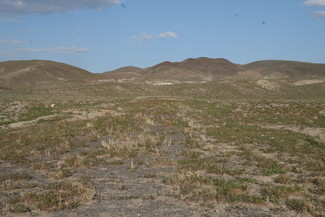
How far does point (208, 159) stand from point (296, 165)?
3.41 metres

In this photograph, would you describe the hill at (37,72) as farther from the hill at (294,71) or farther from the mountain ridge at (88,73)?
the hill at (294,71)

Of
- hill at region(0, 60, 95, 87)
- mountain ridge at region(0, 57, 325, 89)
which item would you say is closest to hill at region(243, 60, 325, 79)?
mountain ridge at region(0, 57, 325, 89)

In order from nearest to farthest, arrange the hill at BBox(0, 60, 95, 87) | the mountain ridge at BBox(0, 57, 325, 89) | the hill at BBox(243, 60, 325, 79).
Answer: the hill at BBox(0, 60, 95, 87) < the mountain ridge at BBox(0, 57, 325, 89) < the hill at BBox(243, 60, 325, 79)

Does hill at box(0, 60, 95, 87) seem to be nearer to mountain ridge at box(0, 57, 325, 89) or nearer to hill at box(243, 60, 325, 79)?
mountain ridge at box(0, 57, 325, 89)

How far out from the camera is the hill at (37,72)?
98.5 m

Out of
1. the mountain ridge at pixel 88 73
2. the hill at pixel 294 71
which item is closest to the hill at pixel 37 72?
the mountain ridge at pixel 88 73

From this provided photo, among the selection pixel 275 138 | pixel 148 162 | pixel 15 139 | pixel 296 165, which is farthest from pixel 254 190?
pixel 15 139

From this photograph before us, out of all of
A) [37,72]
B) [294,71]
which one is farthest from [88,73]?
[294,71]

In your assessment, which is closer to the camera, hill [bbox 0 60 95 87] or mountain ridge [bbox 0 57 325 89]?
hill [bbox 0 60 95 87]

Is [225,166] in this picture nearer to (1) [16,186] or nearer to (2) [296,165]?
(2) [296,165]

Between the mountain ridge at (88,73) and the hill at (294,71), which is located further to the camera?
the hill at (294,71)

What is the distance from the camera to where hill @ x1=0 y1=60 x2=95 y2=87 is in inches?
3878

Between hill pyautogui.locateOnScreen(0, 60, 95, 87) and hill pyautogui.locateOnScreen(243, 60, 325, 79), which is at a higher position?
hill pyautogui.locateOnScreen(243, 60, 325, 79)

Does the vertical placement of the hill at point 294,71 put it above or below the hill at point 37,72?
above
